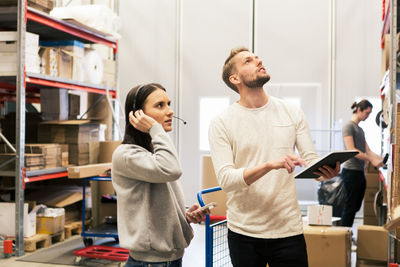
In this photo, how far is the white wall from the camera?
27.1 feet

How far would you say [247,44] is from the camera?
8.75 m

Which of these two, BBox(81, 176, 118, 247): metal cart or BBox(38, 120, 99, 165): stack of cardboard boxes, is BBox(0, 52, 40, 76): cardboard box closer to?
BBox(38, 120, 99, 165): stack of cardboard boxes

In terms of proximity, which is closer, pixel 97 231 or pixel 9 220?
pixel 97 231

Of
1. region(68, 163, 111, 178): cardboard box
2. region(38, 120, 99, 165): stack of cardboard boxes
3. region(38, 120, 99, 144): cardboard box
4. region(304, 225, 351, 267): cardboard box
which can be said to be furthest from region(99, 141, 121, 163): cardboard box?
region(304, 225, 351, 267): cardboard box

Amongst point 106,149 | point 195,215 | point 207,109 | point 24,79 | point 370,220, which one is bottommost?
point 370,220

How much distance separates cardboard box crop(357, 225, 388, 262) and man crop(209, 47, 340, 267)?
8.73 ft

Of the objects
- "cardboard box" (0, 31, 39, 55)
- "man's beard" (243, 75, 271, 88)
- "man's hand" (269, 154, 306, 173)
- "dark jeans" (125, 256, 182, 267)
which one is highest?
"cardboard box" (0, 31, 39, 55)

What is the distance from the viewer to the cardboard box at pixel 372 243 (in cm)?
463

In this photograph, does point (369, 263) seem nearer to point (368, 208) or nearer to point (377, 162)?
point (377, 162)

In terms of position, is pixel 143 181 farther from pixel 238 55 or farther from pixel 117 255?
pixel 117 255

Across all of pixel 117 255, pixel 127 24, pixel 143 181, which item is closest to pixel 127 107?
pixel 143 181

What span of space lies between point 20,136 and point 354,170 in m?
3.74

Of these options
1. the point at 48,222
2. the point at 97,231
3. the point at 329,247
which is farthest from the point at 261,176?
the point at 48,222

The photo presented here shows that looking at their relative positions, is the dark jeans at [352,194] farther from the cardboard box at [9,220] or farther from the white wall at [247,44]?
the cardboard box at [9,220]
